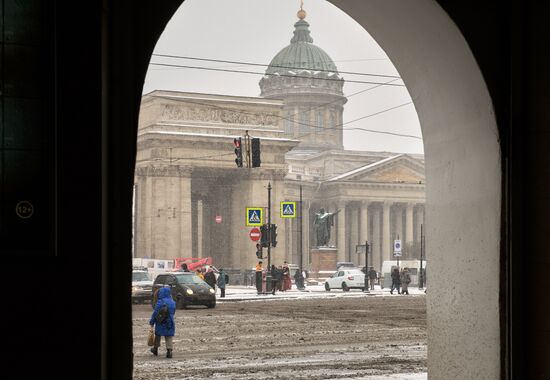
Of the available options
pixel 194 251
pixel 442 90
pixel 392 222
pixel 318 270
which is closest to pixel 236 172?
pixel 194 251

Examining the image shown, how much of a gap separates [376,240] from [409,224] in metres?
4.44

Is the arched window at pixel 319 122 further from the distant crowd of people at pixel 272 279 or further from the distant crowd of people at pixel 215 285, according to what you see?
the distant crowd of people at pixel 272 279

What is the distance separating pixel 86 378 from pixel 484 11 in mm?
3183

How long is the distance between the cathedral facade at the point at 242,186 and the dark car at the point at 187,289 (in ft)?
71.4

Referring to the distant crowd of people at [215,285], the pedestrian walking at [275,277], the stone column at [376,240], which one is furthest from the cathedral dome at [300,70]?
the pedestrian walking at [275,277]

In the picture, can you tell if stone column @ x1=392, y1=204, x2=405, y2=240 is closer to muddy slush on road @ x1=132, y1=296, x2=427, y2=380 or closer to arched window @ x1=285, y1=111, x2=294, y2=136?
arched window @ x1=285, y1=111, x2=294, y2=136

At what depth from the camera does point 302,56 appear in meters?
123

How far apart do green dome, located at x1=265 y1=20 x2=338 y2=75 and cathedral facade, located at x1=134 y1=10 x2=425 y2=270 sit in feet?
38.6

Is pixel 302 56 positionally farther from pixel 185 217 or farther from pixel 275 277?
pixel 275 277

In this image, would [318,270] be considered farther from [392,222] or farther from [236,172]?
[392,222]

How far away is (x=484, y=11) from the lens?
5.99m

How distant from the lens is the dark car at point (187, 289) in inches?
1179

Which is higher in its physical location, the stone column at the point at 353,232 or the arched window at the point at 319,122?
the arched window at the point at 319,122

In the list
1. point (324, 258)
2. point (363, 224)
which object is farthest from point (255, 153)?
point (363, 224)
